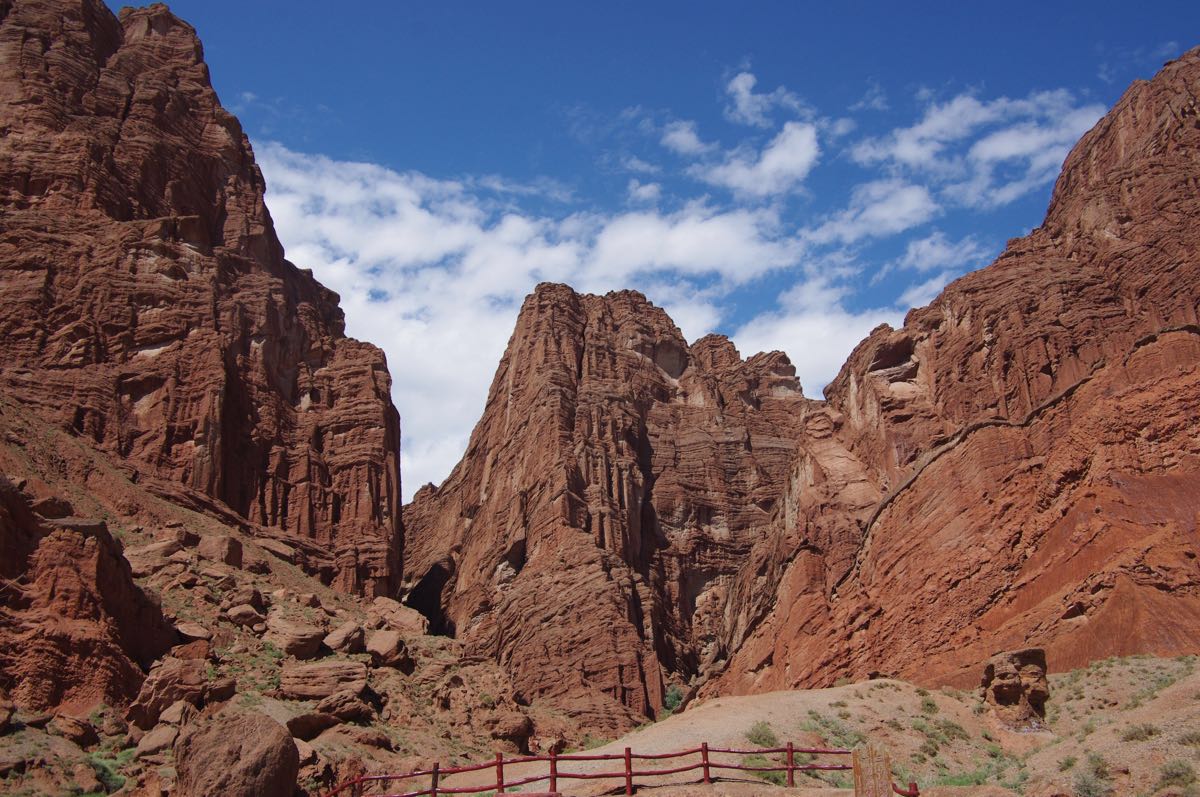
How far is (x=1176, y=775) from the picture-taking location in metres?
18.2

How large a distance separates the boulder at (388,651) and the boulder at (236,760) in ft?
75.8

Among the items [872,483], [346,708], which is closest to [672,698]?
[872,483]

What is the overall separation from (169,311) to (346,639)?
2855 cm

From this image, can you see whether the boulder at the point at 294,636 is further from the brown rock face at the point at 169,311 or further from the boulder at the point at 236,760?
the boulder at the point at 236,760

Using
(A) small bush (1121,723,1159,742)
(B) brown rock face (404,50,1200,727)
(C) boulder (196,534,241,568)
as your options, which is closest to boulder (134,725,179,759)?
(C) boulder (196,534,241,568)

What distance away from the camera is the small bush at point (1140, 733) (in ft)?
68.3

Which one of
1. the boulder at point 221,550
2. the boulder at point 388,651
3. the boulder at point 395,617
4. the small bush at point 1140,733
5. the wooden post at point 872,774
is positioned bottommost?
the wooden post at point 872,774

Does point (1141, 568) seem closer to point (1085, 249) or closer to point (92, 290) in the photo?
point (1085, 249)

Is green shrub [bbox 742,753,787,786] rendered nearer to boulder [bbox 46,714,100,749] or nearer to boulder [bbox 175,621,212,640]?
boulder [bbox 46,714,100,749]

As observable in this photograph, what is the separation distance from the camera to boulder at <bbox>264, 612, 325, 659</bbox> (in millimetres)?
45594

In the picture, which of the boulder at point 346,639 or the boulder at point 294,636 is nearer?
the boulder at point 294,636

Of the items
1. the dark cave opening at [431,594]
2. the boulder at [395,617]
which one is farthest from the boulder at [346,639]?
the dark cave opening at [431,594]

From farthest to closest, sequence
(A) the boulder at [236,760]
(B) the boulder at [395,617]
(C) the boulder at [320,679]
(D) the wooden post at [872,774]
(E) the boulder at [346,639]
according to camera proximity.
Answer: (B) the boulder at [395,617]
(E) the boulder at [346,639]
(C) the boulder at [320,679]
(A) the boulder at [236,760]
(D) the wooden post at [872,774]

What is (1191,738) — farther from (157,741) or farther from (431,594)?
(431,594)
